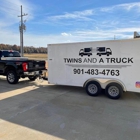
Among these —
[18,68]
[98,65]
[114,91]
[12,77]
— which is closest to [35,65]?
[18,68]

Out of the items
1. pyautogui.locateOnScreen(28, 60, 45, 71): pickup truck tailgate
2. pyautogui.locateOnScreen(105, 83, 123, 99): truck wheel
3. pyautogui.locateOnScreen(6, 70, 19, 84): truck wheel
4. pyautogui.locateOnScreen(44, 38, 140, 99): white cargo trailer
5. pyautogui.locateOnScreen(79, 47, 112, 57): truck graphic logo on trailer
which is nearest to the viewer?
pyautogui.locateOnScreen(44, 38, 140, 99): white cargo trailer

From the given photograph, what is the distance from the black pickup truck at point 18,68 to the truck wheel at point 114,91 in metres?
4.47

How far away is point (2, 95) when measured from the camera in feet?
21.3

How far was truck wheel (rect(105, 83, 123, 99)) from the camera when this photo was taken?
5.88 metres

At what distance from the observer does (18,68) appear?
8461mm

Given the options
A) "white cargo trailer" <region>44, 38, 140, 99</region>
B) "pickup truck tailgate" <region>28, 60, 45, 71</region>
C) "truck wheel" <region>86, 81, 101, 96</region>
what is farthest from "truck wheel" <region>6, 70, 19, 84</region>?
"truck wheel" <region>86, 81, 101, 96</region>

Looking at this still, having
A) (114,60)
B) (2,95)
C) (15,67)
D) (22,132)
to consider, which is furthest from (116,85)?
(15,67)

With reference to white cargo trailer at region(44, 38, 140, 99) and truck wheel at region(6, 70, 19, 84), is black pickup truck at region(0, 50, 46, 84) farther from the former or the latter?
white cargo trailer at region(44, 38, 140, 99)

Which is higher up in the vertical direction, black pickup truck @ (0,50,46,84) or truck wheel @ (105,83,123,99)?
black pickup truck @ (0,50,46,84)

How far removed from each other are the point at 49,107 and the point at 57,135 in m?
1.79

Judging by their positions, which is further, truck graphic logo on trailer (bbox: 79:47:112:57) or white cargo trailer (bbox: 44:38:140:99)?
truck graphic logo on trailer (bbox: 79:47:112:57)

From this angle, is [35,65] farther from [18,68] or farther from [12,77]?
[12,77]

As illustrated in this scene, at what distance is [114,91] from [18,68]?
5.35m

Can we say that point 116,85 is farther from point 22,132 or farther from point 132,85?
point 22,132
